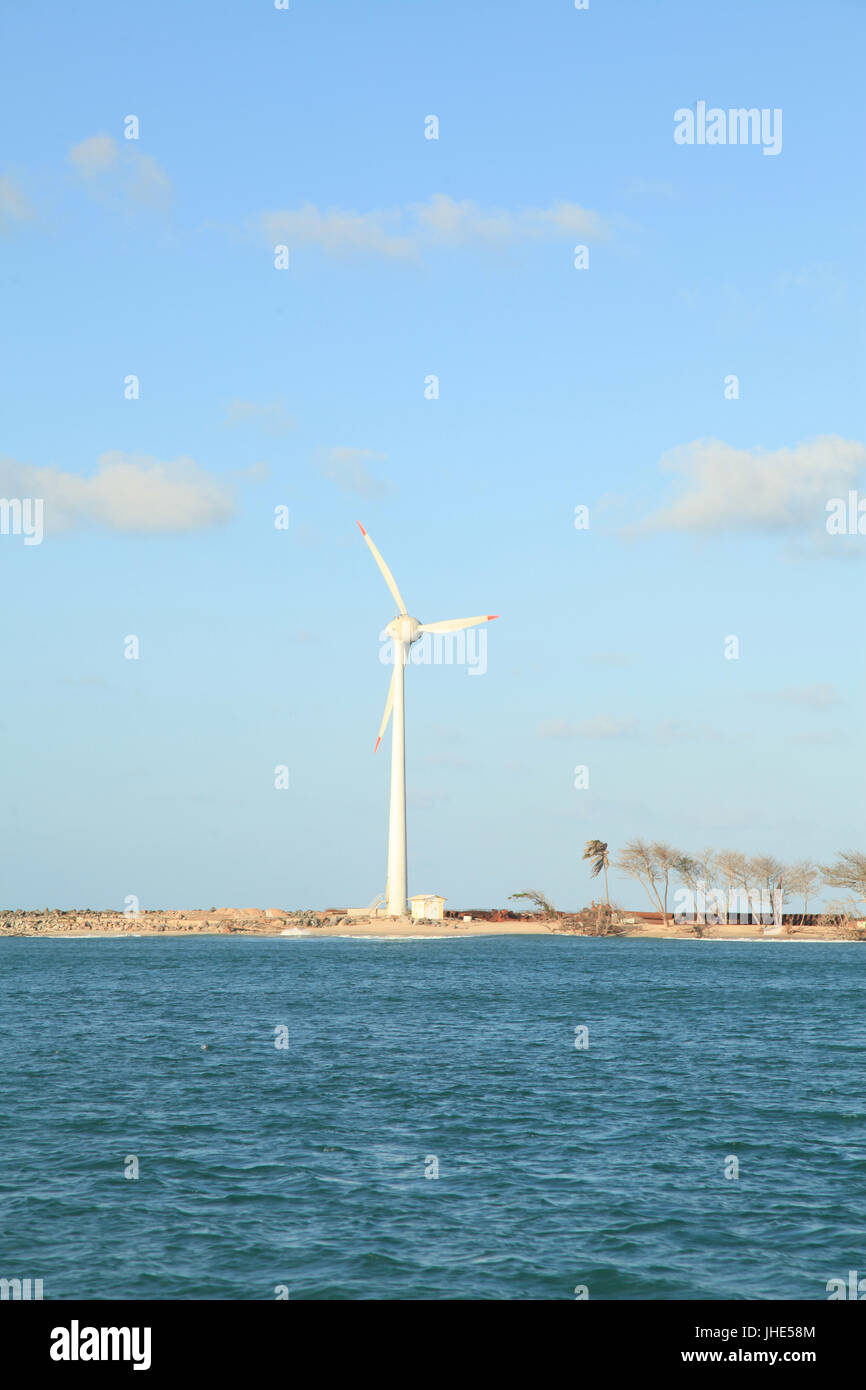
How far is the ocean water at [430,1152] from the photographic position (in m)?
23.7

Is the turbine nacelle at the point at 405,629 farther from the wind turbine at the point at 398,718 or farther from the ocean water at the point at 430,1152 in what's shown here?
the ocean water at the point at 430,1152

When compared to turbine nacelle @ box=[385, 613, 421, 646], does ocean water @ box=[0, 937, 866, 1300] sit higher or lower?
lower

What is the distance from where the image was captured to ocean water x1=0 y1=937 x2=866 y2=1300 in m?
23.7

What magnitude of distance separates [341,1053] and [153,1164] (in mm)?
23697

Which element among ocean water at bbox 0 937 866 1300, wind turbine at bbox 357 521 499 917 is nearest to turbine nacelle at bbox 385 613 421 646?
wind turbine at bbox 357 521 499 917

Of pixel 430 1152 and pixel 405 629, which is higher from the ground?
pixel 405 629

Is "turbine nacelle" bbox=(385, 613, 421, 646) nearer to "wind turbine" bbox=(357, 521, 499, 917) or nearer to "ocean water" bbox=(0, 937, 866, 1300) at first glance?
"wind turbine" bbox=(357, 521, 499, 917)

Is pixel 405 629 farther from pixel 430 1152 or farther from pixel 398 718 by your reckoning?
pixel 430 1152

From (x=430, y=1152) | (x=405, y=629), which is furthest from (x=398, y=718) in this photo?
(x=430, y=1152)

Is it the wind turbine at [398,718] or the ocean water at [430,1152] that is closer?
the ocean water at [430,1152]

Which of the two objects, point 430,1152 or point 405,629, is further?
point 405,629

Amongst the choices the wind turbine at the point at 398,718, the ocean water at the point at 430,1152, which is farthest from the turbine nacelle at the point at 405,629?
the ocean water at the point at 430,1152

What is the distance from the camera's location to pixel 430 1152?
3391 cm
